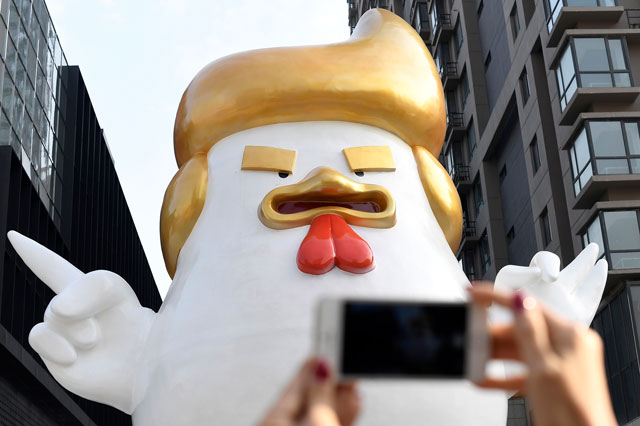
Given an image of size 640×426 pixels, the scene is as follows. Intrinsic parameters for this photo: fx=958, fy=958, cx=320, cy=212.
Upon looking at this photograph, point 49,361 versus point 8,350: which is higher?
point 8,350

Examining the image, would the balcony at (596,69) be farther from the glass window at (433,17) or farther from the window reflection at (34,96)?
the glass window at (433,17)

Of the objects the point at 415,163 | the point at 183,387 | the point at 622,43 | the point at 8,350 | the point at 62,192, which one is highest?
the point at 622,43

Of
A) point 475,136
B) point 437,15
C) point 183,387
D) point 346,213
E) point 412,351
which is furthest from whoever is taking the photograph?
point 437,15

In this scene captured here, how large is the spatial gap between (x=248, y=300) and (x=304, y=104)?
134cm

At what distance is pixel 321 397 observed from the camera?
1504 mm

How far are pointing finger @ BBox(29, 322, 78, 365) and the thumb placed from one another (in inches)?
156

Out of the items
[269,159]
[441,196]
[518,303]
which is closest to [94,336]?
[269,159]

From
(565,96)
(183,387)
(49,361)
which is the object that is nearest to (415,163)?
(183,387)

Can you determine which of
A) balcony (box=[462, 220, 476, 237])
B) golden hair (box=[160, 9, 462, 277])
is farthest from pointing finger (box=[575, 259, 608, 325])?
balcony (box=[462, 220, 476, 237])

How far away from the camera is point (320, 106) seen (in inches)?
220

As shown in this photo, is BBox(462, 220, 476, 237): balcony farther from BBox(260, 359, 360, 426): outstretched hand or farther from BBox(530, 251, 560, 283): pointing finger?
Answer: BBox(260, 359, 360, 426): outstretched hand

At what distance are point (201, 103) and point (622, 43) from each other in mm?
14958

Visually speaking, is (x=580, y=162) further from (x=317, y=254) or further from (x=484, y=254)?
(x=317, y=254)

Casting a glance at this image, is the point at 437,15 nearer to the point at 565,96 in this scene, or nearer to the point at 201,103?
the point at 565,96
